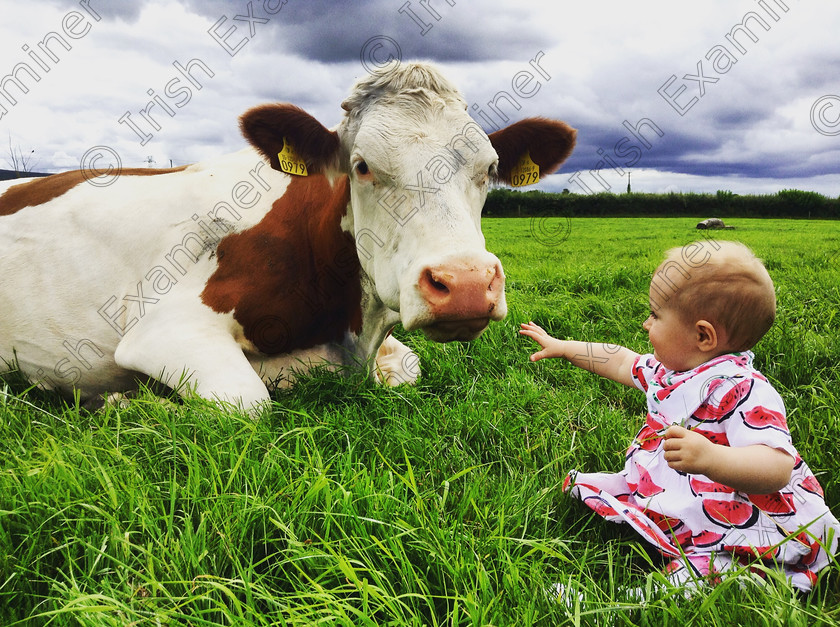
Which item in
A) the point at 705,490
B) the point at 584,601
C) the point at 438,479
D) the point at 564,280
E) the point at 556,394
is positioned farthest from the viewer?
the point at 564,280

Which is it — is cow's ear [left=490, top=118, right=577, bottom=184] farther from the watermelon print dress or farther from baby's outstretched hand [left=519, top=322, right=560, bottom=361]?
the watermelon print dress

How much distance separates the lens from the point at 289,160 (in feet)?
11.2

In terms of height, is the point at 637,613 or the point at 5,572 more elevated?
the point at 5,572

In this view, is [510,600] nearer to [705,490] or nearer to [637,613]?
[637,613]

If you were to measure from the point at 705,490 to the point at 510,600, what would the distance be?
0.88 metres

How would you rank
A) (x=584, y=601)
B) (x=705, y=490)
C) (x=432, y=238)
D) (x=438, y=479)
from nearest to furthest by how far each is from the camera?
(x=584, y=601)
(x=705, y=490)
(x=438, y=479)
(x=432, y=238)

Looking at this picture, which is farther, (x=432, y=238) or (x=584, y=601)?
(x=432, y=238)

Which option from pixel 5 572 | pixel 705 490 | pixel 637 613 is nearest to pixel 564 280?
pixel 705 490

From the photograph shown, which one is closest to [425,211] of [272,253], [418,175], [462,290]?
[418,175]

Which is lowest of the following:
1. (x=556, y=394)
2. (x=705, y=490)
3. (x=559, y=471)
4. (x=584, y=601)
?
(x=556, y=394)

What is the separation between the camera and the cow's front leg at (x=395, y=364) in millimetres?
3871

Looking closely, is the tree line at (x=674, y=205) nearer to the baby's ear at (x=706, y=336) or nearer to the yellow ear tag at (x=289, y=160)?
the yellow ear tag at (x=289, y=160)

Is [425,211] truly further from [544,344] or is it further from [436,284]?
[544,344]

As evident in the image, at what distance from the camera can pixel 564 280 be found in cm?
729
